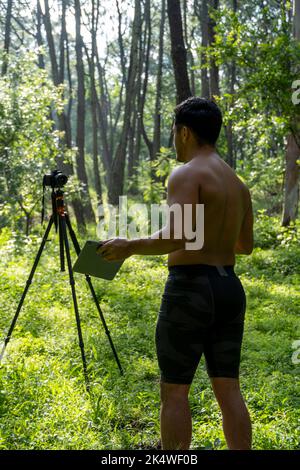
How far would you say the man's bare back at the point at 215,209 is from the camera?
273cm

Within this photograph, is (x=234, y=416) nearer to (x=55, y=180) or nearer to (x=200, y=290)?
(x=200, y=290)

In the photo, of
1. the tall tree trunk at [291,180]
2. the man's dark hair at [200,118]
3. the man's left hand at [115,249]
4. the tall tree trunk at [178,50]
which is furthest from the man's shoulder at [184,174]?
the tall tree trunk at [291,180]

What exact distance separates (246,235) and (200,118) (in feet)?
2.50

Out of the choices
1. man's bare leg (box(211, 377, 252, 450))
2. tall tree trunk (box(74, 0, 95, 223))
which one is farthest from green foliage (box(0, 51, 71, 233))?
man's bare leg (box(211, 377, 252, 450))

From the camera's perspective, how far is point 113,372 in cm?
483

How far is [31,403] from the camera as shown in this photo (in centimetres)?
396

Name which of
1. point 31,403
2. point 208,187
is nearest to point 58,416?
point 31,403

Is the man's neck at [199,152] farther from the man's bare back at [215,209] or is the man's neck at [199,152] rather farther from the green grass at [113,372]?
the green grass at [113,372]

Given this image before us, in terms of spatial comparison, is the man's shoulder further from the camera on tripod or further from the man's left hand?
the camera on tripod

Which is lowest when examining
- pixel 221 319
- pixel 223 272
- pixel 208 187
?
pixel 221 319

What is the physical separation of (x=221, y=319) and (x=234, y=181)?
74 centimetres

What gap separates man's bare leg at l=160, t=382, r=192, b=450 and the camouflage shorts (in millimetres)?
54

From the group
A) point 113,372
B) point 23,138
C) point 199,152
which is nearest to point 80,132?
point 23,138
